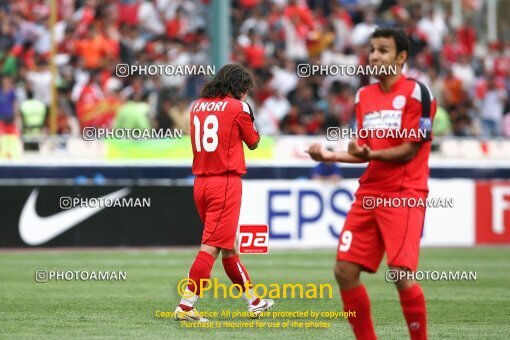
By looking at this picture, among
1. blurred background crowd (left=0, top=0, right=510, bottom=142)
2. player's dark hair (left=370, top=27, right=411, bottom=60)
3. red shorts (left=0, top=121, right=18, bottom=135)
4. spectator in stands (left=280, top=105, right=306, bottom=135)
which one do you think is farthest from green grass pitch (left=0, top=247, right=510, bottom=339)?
spectator in stands (left=280, top=105, right=306, bottom=135)

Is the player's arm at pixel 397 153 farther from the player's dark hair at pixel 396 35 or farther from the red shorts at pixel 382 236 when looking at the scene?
the player's dark hair at pixel 396 35

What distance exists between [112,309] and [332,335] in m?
2.48

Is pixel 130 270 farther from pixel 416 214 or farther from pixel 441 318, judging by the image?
pixel 416 214

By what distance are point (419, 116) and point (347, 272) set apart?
45.7 inches

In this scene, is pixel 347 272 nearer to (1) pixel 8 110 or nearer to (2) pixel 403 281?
(2) pixel 403 281

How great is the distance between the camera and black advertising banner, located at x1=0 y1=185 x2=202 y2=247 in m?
18.2

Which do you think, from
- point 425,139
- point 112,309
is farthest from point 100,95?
point 425,139

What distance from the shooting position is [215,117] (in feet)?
33.0

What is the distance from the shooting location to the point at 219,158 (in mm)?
10055

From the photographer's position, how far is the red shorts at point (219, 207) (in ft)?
32.9

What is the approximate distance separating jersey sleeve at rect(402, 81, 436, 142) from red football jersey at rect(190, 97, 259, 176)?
250cm

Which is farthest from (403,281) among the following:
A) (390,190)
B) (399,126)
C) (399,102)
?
(399,102)

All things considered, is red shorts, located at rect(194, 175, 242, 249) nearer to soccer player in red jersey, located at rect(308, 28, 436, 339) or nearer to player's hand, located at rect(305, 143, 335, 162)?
soccer player in red jersey, located at rect(308, 28, 436, 339)

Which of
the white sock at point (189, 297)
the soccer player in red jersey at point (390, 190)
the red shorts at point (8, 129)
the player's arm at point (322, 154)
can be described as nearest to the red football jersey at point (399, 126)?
the soccer player in red jersey at point (390, 190)
